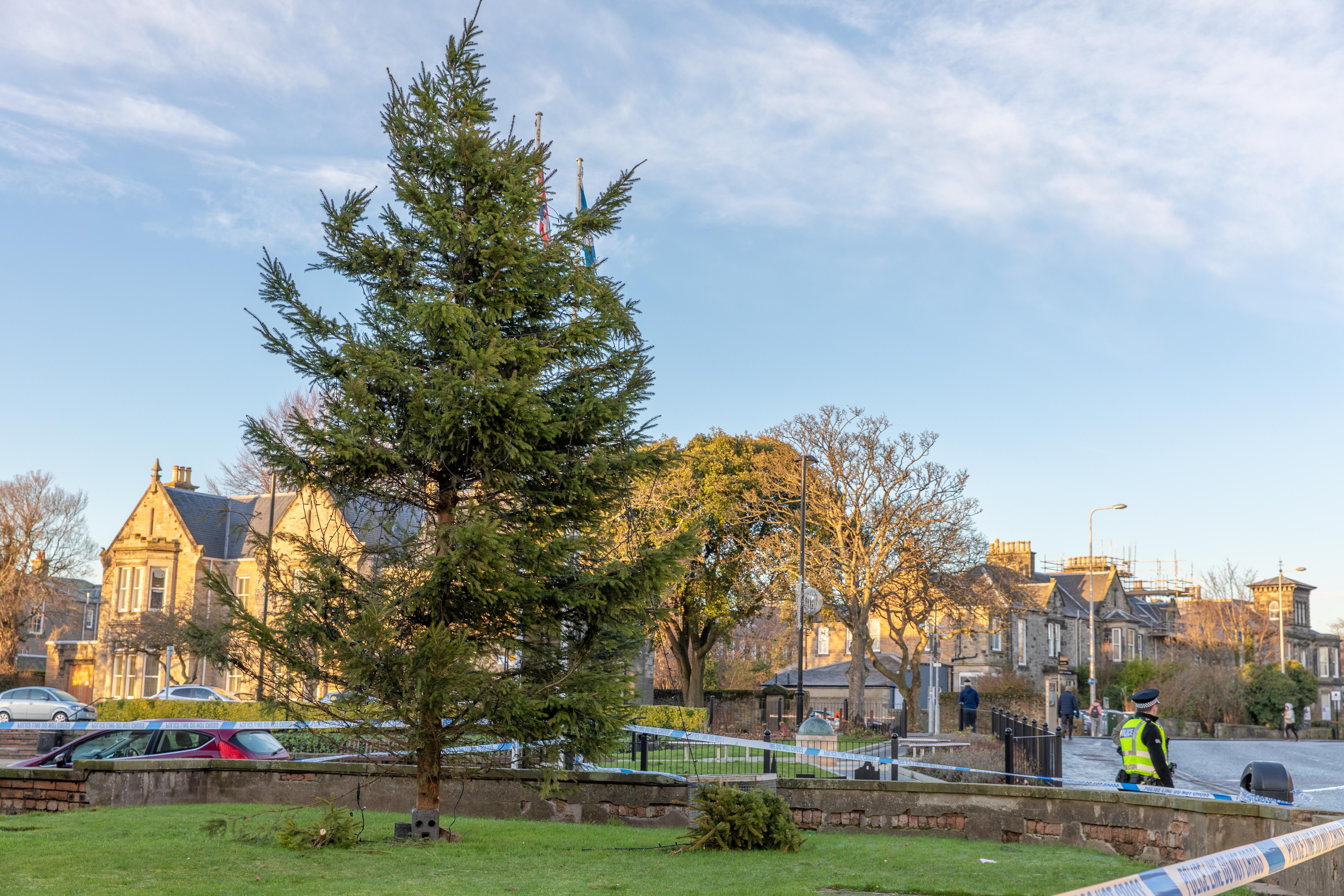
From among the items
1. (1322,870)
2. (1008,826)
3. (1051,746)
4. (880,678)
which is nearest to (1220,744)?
(880,678)

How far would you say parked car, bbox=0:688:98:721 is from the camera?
37812 millimetres

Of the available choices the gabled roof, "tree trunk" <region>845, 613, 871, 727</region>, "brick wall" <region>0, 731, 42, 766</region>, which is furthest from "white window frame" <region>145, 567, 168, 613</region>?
"tree trunk" <region>845, 613, 871, 727</region>

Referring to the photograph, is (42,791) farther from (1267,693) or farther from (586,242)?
(1267,693)

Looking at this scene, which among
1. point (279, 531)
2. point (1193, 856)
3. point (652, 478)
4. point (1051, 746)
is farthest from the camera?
point (1051, 746)

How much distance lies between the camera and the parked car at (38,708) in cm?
3781

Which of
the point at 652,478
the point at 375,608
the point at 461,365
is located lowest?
the point at 375,608

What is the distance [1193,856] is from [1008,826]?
6.80 feet

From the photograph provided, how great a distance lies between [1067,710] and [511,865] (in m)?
30.6

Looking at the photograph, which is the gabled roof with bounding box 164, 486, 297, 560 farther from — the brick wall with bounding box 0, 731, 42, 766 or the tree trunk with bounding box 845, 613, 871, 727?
the tree trunk with bounding box 845, 613, 871, 727

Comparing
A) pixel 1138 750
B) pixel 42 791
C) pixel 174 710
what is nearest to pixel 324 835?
pixel 42 791

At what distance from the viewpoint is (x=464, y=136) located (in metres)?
11.2

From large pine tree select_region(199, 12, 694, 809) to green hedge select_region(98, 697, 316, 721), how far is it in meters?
19.4

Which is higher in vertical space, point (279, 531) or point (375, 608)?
point (279, 531)

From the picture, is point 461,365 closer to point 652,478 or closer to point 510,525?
point 510,525
